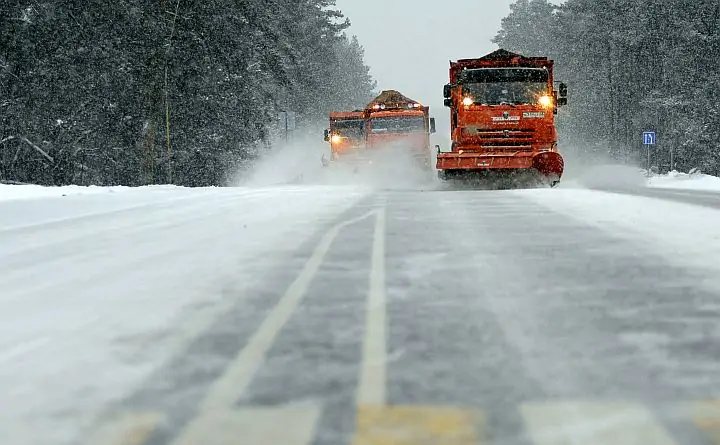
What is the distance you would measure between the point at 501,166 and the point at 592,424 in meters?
18.5

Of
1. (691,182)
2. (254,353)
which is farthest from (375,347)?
(691,182)

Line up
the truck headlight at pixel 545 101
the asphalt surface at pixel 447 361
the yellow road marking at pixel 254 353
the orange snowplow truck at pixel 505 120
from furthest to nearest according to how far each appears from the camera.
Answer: the truck headlight at pixel 545 101 < the orange snowplow truck at pixel 505 120 < the yellow road marking at pixel 254 353 < the asphalt surface at pixel 447 361

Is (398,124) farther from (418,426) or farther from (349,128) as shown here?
(418,426)

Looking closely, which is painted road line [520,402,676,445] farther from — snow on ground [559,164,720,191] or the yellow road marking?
snow on ground [559,164,720,191]

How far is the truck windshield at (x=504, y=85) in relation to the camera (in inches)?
878

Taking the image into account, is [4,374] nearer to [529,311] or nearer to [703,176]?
[529,311]

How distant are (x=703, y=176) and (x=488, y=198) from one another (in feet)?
48.6

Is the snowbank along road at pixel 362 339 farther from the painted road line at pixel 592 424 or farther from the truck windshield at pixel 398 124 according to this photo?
the truck windshield at pixel 398 124

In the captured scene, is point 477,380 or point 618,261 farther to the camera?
point 618,261

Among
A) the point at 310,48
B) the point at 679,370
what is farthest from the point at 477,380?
the point at 310,48

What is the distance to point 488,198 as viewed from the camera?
17734 mm

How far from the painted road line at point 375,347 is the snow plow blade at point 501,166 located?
14.4 metres

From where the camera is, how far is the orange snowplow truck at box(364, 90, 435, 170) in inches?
1228

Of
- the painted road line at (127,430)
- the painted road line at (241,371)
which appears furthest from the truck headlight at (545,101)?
the painted road line at (127,430)
